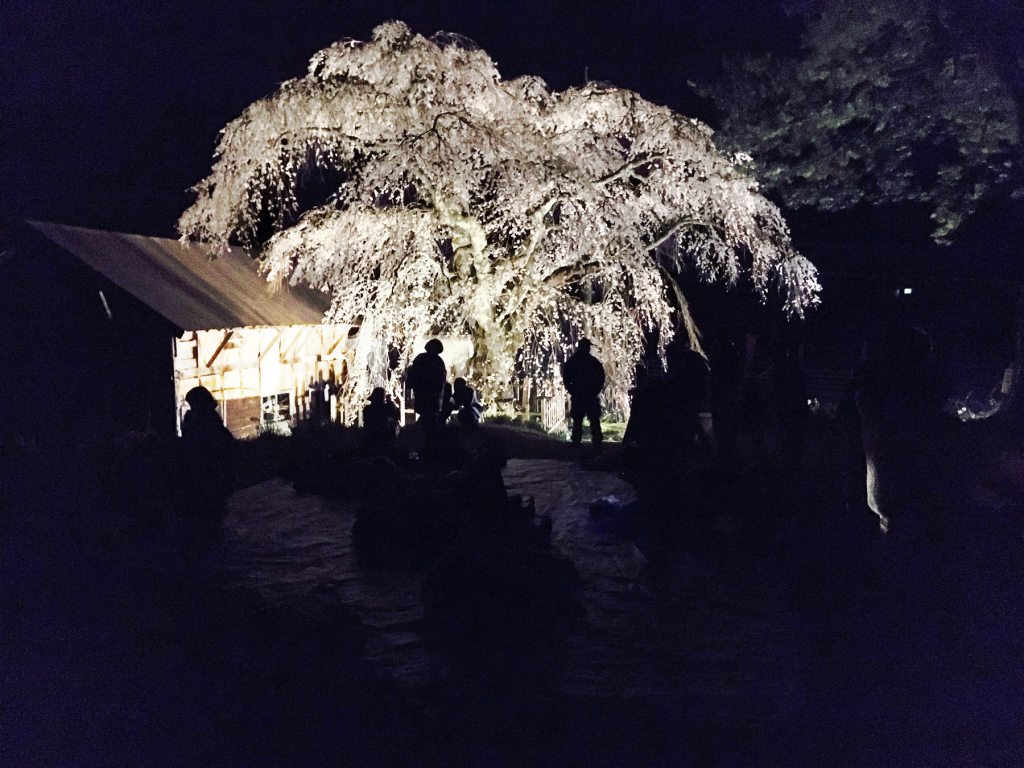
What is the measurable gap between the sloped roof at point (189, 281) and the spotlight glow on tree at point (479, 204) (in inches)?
21.8

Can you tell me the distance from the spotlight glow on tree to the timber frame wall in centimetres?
155

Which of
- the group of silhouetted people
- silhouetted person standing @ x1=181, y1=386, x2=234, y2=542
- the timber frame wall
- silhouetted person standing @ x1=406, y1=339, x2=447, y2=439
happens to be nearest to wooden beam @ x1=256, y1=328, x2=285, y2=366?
the timber frame wall

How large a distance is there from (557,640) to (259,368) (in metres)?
10.3

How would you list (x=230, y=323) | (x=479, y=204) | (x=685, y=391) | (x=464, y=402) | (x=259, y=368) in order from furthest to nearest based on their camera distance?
(x=259, y=368)
(x=479, y=204)
(x=230, y=323)
(x=464, y=402)
(x=685, y=391)

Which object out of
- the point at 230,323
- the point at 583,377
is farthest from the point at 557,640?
the point at 230,323

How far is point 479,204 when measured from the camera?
1298cm

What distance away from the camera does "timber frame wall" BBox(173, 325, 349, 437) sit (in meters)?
12.5

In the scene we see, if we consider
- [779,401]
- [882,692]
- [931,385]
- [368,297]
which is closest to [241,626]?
[882,692]

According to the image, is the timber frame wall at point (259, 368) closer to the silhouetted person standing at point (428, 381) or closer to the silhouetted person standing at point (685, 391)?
the silhouetted person standing at point (428, 381)

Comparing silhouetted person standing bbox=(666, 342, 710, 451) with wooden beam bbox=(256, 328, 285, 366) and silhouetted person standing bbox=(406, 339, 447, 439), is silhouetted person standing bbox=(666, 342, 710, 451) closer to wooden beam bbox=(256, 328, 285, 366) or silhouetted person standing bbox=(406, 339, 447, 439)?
silhouetted person standing bbox=(406, 339, 447, 439)

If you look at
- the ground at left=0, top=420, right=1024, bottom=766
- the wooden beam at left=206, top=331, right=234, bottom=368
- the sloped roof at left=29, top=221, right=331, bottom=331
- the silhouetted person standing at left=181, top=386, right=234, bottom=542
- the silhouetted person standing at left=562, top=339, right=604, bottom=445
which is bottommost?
the ground at left=0, top=420, right=1024, bottom=766

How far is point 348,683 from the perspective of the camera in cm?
423

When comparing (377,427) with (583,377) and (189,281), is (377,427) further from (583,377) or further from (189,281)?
(189,281)

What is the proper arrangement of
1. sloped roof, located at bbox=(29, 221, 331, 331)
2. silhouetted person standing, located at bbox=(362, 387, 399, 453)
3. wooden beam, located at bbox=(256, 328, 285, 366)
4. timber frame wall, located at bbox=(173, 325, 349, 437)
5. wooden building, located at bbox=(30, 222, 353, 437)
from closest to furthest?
silhouetted person standing, located at bbox=(362, 387, 399, 453), sloped roof, located at bbox=(29, 221, 331, 331), wooden building, located at bbox=(30, 222, 353, 437), timber frame wall, located at bbox=(173, 325, 349, 437), wooden beam, located at bbox=(256, 328, 285, 366)
